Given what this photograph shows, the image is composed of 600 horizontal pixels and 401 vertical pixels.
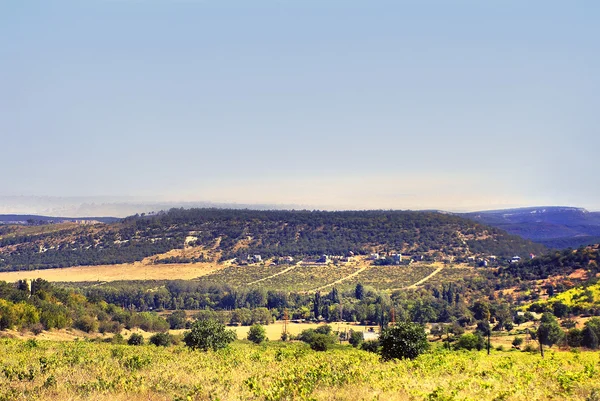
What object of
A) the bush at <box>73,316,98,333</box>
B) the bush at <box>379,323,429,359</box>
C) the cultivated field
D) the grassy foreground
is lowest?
the cultivated field

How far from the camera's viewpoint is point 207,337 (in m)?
39.0

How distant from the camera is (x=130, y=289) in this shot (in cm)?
12369

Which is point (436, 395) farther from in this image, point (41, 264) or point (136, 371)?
point (41, 264)

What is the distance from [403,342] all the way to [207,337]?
15.1m

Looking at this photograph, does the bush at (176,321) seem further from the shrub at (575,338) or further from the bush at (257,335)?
the shrub at (575,338)

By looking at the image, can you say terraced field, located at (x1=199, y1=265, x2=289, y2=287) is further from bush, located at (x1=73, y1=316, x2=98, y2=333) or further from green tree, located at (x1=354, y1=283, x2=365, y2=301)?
bush, located at (x1=73, y1=316, x2=98, y2=333)

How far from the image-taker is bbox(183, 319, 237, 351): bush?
127ft

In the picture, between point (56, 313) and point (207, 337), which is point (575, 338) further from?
point (56, 313)

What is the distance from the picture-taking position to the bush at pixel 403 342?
31078 millimetres

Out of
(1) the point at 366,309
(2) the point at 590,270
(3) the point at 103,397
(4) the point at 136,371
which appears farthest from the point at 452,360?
(2) the point at 590,270

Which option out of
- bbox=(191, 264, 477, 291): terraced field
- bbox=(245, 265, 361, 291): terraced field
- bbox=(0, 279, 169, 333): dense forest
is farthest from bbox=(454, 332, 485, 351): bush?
bbox=(245, 265, 361, 291): terraced field

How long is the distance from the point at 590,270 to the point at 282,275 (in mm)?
83282

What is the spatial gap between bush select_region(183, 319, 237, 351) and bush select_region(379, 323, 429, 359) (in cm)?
1284

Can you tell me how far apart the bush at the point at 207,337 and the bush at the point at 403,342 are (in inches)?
506
